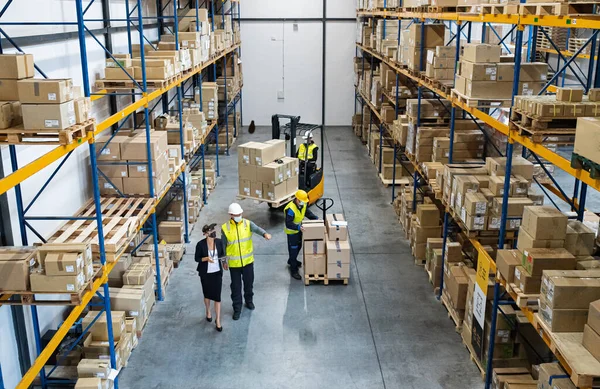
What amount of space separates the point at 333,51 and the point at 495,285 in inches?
707

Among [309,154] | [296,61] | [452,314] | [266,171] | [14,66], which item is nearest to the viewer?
[14,66]

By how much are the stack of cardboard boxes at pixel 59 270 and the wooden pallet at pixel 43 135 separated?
45.7 inches

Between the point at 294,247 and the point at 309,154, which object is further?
the point at 309,154

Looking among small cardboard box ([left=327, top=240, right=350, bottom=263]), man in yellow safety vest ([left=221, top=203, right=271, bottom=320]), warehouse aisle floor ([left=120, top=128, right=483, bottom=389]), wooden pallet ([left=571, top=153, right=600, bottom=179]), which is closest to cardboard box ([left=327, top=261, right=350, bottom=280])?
small cardboard box ([left=327, top=240, right=350, bottom=263])

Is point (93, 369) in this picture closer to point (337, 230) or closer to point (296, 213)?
point (296, 213)

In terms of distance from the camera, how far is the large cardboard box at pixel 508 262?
6254 millimetres

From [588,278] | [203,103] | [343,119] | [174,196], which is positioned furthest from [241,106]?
[588,278]

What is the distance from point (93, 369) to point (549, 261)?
215 inches

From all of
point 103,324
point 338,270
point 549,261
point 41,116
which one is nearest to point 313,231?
point 338,270

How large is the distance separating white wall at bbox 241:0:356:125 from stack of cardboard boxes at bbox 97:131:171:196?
1456 cm

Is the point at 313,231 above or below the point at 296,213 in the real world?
below

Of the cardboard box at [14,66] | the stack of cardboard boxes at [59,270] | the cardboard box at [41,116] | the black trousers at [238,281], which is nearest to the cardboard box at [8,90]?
the cardboard box at [14,66]

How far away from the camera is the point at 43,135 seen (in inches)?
226

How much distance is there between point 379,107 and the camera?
55.6ft
